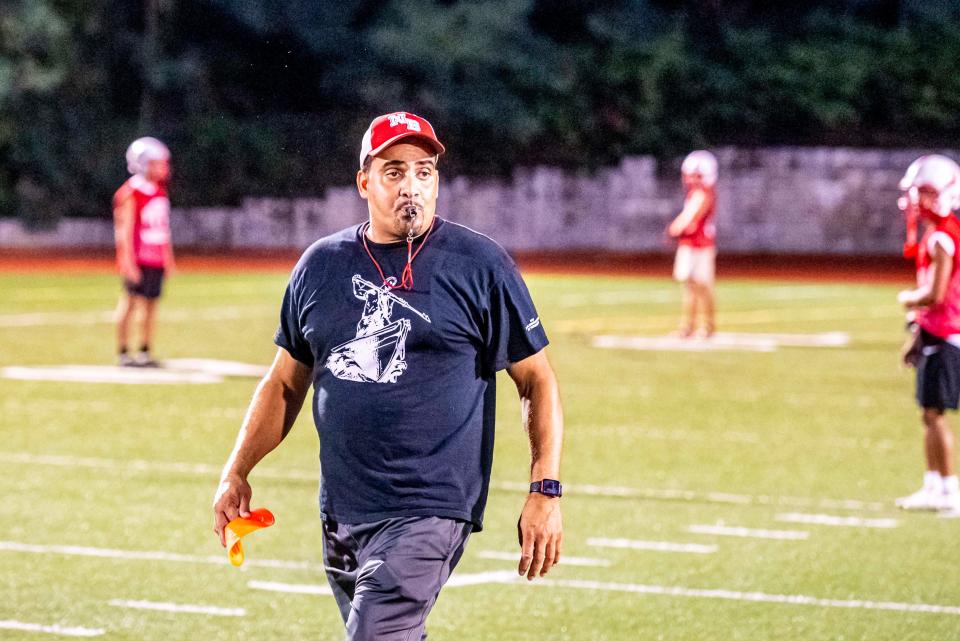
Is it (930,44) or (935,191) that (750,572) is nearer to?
(935,191)

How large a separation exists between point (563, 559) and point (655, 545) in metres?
0.57

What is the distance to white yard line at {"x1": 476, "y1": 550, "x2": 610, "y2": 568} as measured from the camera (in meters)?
8.85

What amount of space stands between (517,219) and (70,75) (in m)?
12.2

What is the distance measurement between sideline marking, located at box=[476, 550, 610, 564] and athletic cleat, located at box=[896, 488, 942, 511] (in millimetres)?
2330

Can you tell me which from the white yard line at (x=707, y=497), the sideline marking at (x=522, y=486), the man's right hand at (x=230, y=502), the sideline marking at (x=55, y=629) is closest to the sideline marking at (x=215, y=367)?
the sideline marking at (x=522, y=486)

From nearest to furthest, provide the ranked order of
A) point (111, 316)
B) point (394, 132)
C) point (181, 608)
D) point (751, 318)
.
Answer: point (394, 132) < point (181, 608) < point (111, 316) < point (751, 318)

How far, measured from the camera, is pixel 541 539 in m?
5.16

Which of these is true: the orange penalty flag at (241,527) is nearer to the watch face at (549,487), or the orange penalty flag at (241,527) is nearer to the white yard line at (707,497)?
the watch face at (549,487)

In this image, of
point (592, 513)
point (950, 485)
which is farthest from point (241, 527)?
point (950, 485)

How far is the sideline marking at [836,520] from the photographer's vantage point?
992cm

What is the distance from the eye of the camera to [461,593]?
820 centimetres

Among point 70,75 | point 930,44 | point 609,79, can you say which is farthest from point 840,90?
point 70,75

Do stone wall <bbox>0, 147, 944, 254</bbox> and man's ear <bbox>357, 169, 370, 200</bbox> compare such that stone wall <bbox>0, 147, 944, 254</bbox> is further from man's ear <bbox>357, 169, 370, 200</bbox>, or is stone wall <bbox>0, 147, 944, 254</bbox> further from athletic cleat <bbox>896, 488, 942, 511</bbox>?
man's ear <bbox>357, 169, 370, 200</bbox>

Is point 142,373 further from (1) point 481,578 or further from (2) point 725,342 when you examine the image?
(1) point 481,578
